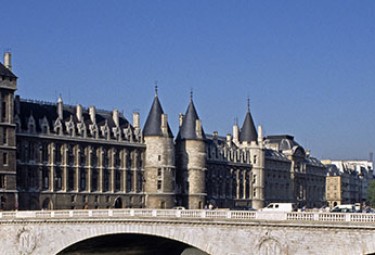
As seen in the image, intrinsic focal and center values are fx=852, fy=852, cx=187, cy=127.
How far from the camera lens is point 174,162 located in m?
110

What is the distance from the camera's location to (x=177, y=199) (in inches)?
4409

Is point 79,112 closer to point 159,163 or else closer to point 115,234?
point 159,163

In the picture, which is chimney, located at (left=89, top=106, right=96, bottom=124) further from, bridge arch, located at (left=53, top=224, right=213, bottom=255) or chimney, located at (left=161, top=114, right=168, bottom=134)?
bridge arch, located at (left=53, top=224, right=213, bottom=255)

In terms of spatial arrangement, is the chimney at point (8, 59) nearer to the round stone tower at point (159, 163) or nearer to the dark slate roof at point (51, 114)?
the dark slate roof at point (51, 114)

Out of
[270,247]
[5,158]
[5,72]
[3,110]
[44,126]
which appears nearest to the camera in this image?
[270,247]

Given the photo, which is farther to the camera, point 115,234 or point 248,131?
point 248,131

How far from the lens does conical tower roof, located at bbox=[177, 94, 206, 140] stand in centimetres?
11262

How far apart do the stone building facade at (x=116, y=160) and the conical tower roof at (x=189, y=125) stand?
0.13 metres

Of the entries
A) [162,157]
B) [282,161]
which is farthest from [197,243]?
[282,161]

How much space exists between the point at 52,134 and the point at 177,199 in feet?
73.9

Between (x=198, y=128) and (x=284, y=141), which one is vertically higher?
(x=284, y=141)

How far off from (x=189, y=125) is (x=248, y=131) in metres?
25.8

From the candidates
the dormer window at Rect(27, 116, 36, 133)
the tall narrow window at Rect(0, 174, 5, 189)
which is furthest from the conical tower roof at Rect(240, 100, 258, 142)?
the tall narrow window at Rect(0, 174, 5, 189)

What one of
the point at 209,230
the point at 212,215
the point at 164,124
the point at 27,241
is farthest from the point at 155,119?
the point at 209,230
